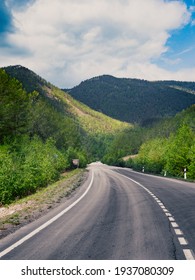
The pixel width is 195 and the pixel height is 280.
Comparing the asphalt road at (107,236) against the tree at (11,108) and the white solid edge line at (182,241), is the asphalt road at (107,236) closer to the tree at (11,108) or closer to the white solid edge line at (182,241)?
the white solid edge line at (182,241)

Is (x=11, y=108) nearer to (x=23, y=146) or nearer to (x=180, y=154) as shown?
(x=23, y=146)

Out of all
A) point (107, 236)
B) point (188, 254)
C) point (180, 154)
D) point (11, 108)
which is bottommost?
point (107, 236)

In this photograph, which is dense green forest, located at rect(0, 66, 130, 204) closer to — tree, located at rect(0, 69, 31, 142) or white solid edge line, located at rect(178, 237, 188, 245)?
tree, located at rect(0, 69, 31, 142)

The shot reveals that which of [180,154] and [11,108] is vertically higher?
[11,108]

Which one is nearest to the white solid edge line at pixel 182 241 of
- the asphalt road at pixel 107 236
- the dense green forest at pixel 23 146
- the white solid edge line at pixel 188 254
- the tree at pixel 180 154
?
the asphalt road at pixel 107 236

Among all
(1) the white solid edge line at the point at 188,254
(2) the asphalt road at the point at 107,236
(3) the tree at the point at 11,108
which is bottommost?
(2) the asphalt road at the point at 107,236

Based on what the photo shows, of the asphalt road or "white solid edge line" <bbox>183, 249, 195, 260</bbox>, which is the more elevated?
"white solid edge line" <bbox>183, 249, 195, 260</bbox>

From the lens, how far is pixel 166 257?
6.52m

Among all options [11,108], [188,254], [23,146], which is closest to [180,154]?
[23,146]

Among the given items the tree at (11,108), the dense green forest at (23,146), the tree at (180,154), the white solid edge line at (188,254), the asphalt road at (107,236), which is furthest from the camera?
the tree at (180,154)

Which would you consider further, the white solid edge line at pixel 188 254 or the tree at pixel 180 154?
the tree at pixel 180 154

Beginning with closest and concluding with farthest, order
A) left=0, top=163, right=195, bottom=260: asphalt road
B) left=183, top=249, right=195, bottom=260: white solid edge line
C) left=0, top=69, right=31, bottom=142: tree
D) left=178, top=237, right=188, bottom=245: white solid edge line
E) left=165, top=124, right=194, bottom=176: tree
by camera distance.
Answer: left=183, top=249, right=195, bottom=260: white solid edge line
left=0, top=163, right=195, bottom=260: asphalt road
left=178, top=237, right=188, bottom=245: white solid edge line
left=0, top=69, right=31, bottom=142: tree
left=165, top=124, right=194, bottom=176: tree

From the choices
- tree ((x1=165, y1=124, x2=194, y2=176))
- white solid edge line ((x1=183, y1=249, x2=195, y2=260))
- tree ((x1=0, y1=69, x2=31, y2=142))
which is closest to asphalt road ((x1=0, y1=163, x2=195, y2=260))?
white solid edge line ((x1=183, y1=249, x2=195, y2=260))
